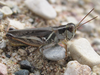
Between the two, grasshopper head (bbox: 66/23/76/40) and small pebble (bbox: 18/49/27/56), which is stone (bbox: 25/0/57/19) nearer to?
grasshopper head (bbox: 66/23/76/40)

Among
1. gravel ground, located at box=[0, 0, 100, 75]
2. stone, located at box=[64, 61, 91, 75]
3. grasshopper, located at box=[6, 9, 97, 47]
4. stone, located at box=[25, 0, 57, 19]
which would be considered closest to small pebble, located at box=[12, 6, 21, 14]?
gravel ground, located at box=[0, 0, 100, 75]

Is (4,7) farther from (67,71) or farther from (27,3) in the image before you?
(67,71)

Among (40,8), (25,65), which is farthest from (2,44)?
(40,8)

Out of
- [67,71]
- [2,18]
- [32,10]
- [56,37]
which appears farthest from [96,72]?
[2,18]

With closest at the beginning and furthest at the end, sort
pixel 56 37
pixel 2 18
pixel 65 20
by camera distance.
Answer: pixel 56 37 → pixel 2 18 → pixel 65 20

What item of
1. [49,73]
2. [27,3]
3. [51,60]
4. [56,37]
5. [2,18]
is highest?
[27,3]

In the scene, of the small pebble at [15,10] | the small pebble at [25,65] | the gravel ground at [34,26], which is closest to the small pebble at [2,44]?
the gravel ground at [34,26]

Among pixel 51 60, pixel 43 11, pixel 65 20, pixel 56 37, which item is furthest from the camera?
pixel 65 20

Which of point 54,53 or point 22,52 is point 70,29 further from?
point 22,52
